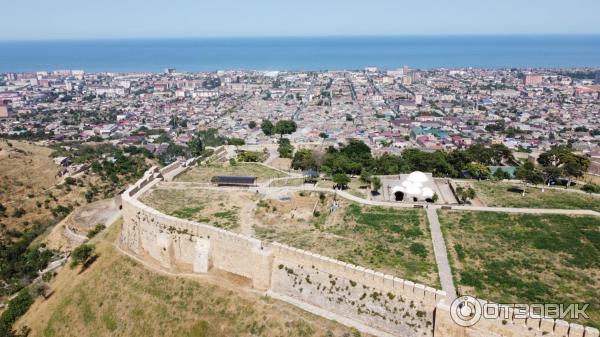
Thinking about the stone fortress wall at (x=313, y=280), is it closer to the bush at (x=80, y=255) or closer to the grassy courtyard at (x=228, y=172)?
the bush at (x=80, y=255)

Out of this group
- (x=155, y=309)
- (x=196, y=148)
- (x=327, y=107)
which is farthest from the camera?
(x=327, y=107)

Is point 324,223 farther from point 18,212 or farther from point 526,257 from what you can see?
point 18,212

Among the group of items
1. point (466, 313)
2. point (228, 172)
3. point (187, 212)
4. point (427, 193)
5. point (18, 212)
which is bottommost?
point (18, 212)

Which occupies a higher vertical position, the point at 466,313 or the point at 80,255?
the point at 466,313

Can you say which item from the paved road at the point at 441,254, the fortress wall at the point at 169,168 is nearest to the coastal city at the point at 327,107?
the fortress wall at the point at 169,168

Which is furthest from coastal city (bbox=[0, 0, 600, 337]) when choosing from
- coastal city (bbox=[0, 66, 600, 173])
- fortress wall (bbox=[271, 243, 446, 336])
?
coastal city (bbox=[0, 66, 600, 173])

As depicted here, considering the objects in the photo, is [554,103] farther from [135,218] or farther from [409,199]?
[135,218]

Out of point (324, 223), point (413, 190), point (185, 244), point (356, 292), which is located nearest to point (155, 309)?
point (185, 244)
